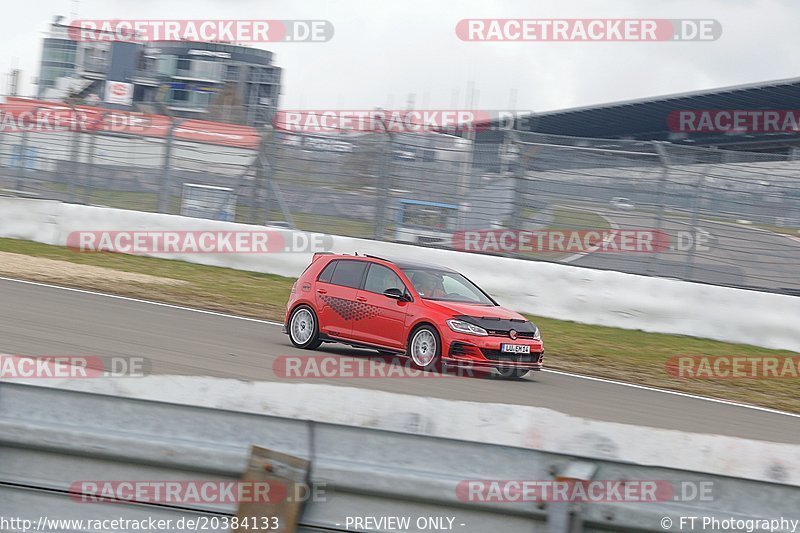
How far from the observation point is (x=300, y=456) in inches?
122

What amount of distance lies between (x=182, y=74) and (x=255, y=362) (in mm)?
81195

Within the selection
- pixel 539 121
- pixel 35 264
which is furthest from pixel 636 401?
pixel 539 121

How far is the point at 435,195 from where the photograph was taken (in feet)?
57.9

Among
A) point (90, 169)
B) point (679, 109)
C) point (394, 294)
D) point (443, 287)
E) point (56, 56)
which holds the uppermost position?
point (56, 56)

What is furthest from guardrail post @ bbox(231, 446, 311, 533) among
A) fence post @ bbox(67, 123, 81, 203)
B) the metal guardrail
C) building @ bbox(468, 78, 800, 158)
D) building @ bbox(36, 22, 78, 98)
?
building @ bbox(36, 22, 78, 98)

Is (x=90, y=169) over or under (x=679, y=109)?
under

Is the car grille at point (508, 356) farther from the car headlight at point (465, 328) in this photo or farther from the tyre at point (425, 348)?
the tyre at point (425, 348)

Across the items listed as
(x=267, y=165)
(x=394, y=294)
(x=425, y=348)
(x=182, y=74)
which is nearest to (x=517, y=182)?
(x=267, y=165)

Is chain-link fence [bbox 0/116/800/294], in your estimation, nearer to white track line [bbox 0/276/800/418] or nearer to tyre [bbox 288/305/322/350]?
white track line [bbox 0/276/800/418]

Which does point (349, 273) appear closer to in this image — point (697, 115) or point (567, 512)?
point (567, 512)

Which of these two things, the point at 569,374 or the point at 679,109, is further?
the point at 679,109

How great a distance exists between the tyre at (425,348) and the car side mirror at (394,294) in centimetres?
48

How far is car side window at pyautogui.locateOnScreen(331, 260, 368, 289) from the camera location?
1241 cm

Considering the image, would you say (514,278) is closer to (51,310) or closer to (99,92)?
(51,310)
